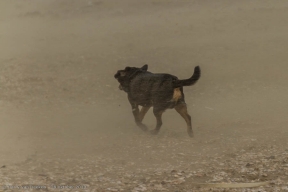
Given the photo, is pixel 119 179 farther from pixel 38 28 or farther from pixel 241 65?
pixel 38 28

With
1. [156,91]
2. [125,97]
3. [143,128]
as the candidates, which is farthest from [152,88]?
[125,97]

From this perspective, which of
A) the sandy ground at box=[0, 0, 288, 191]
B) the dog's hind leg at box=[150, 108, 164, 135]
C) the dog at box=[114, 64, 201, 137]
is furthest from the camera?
the dog's hind leg at box=[150, 108, 164, 135]

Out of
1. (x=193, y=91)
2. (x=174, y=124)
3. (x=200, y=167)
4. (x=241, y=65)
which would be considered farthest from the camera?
(x=241, y=65)

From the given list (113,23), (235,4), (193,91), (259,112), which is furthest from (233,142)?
(235,4)

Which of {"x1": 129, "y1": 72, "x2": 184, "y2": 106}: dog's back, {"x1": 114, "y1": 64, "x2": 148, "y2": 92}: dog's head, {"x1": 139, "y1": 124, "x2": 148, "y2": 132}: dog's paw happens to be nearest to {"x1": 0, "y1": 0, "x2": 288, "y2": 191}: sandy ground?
{"x1": 139, "y1": 124, "x2": 148, "y2": 132}: dog's paw

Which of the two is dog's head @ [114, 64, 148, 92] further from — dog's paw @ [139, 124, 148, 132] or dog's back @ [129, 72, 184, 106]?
dog's paw @ [139, 124, 148, 132]

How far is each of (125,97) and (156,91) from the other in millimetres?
3227

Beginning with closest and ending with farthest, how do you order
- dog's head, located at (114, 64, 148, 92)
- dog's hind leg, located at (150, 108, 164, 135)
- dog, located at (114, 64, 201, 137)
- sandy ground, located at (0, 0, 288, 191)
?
sandy ground, located at (0, 0, 288, 191) → dog, located at (114, 64, 201, 137) → dog's hind leg, located at (150, 108, 164, 135) → dog's head, located at (114, 64, 148, 92)

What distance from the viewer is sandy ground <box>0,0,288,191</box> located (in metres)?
7.13

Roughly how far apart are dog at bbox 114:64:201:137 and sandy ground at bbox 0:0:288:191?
34cm

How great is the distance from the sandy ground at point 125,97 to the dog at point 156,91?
13.3 inches

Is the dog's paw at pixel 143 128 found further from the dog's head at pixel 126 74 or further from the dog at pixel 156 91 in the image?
the dog's head at pixel 126 74

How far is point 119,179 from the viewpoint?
6723 millimetres

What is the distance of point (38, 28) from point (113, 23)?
7.95 feet
